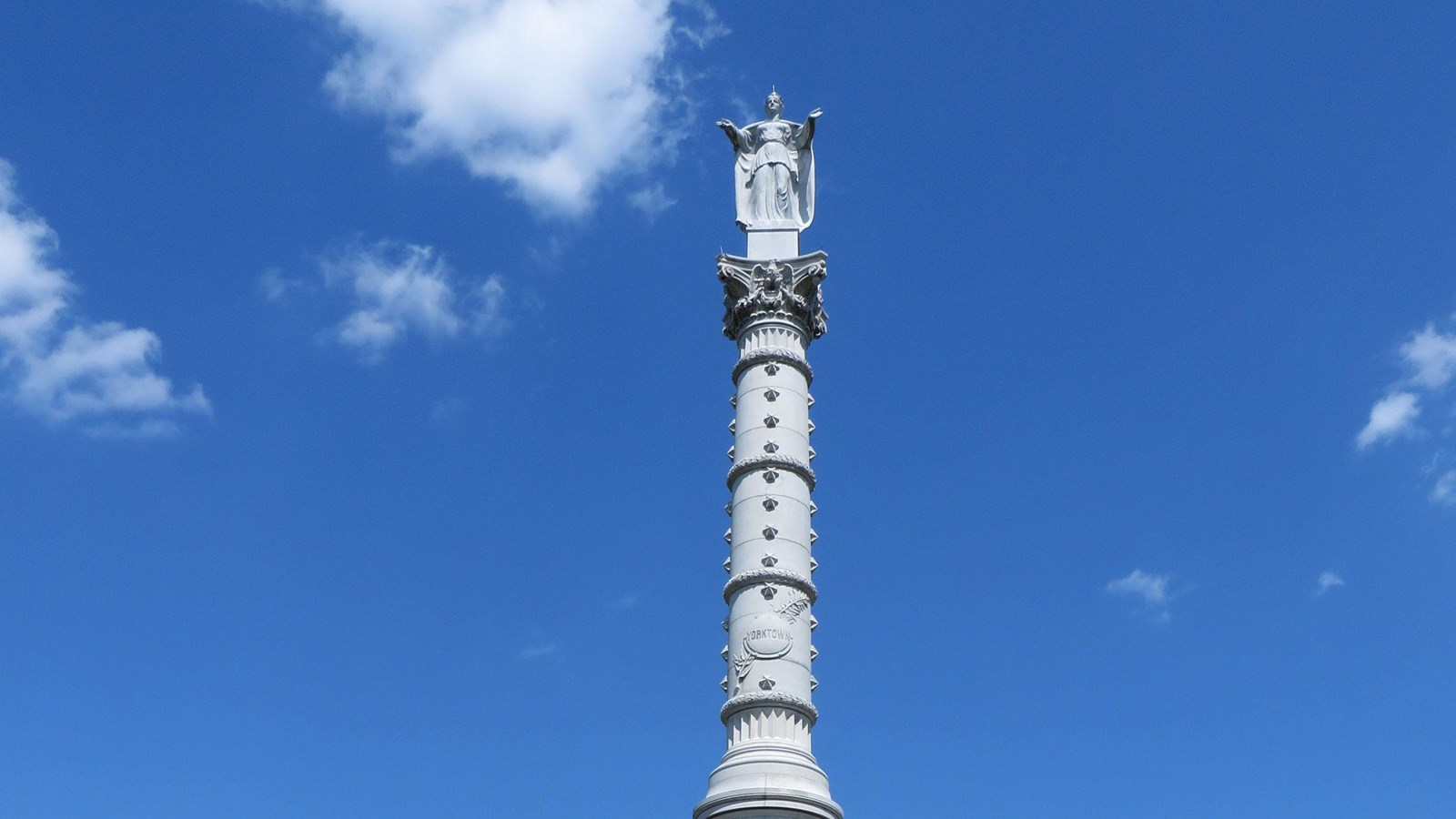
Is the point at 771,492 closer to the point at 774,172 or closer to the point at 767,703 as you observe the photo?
the point at 767,703

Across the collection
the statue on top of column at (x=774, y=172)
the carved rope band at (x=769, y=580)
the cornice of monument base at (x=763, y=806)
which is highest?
the statue on top of column at (x=774, y=172)

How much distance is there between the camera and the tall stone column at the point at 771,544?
21.8m

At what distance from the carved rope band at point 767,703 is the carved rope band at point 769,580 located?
1914 mm

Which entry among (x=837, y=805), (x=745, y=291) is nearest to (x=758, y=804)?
(x=837, y=805)

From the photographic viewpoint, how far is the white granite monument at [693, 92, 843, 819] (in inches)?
864

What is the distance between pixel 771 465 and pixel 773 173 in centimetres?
693

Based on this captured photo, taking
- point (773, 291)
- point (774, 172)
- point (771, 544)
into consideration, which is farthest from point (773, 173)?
point (771, 544)

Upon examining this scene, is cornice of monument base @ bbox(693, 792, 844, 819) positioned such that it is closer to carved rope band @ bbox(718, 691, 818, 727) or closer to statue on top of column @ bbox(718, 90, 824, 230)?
carved rope band @ bbox(718, 691, 818, 727)

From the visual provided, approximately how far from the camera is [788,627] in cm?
2325

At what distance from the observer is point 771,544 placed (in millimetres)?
24031

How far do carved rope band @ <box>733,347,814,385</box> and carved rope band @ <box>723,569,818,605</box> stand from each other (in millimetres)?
4091

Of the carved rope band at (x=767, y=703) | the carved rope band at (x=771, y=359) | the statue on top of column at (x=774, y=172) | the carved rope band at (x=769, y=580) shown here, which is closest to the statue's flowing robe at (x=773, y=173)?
the statue on top of column at (x=774, y=172)

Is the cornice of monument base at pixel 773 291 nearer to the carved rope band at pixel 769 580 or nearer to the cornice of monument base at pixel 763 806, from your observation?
the carved rope band at pixel 769 580

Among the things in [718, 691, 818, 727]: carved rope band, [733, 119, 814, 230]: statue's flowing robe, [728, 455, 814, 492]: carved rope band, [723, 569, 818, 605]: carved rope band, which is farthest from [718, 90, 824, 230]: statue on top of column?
[718, 691, 818, 727]: carved rope band
